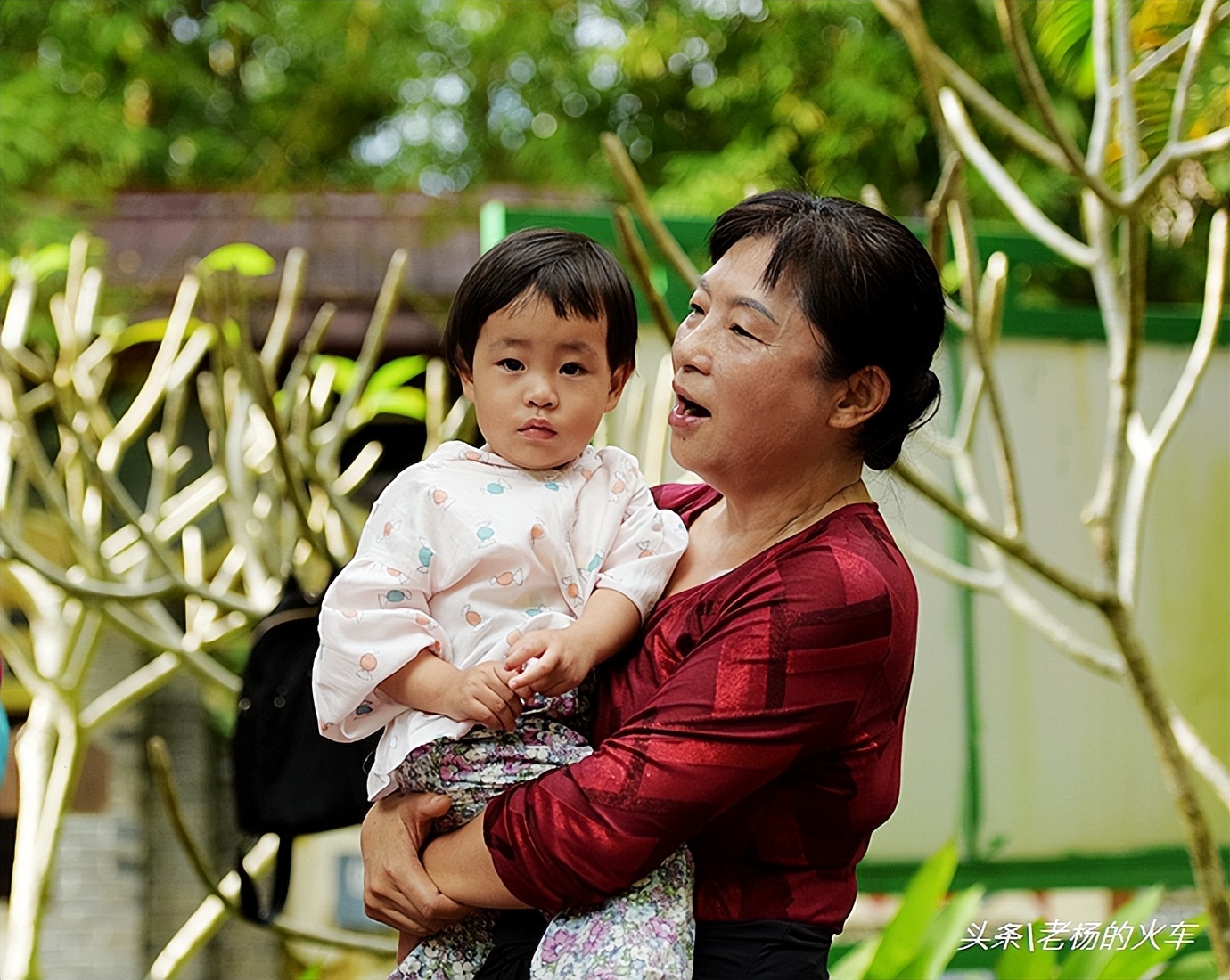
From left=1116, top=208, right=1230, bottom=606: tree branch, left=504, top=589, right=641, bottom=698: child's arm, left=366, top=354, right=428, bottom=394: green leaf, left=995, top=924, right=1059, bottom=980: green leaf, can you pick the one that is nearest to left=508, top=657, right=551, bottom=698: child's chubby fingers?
left=504, top=589, right=641, bottom=698: child's arm

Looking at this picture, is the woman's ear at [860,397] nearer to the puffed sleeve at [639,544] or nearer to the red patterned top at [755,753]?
the red patterned top at [755,753]

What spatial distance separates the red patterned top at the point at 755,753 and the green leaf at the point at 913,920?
169cm

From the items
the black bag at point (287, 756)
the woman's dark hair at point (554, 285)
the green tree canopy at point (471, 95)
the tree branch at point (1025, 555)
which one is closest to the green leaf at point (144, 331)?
the green tree canopy at point (471, 95)

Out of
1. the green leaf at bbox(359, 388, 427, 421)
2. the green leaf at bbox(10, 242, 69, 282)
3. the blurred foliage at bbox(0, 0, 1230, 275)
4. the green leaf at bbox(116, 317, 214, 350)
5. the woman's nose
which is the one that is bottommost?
the woman's nose

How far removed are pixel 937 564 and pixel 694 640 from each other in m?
2.02

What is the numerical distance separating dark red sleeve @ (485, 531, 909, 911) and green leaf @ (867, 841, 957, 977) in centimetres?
183

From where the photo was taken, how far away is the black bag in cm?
189

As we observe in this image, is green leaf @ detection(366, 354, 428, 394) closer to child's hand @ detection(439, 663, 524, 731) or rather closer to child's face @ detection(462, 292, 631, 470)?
child's face @ detection(462, 292, 631, 470)

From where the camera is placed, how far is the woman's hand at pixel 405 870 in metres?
1.40

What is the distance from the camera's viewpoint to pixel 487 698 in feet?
4.38

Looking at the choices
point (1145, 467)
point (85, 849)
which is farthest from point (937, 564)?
point (85, 849)

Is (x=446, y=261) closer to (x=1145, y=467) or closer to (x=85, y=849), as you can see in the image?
(x=85, y=849)

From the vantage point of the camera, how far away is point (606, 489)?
5.01 ft

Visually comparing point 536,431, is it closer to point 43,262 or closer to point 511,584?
point 511,584
